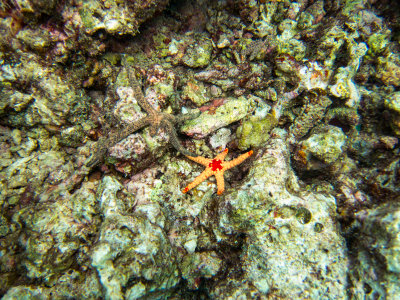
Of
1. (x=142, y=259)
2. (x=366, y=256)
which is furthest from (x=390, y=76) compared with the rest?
(x=142, y=259)

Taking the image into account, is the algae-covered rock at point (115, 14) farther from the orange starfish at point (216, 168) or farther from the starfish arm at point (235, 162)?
the starfish arm at point (235, 162)

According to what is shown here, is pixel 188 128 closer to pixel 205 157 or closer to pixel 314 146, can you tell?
pixel 205 157

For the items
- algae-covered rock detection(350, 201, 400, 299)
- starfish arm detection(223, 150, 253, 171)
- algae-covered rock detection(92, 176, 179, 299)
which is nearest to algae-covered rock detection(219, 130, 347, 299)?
algae-covered rock detection(350, 201, 400, 299)

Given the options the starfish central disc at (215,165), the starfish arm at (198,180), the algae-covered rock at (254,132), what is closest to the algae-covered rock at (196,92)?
the algae-covered rock at (254,132)

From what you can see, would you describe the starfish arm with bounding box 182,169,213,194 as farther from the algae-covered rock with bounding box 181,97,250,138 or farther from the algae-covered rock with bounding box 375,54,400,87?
the algae-covered rock with bounding box 375,54,400,87

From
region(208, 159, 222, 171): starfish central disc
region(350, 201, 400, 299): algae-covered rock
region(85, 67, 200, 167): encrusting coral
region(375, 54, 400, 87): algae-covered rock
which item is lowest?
region(350, 201, 400, 299): algae-covered rock
